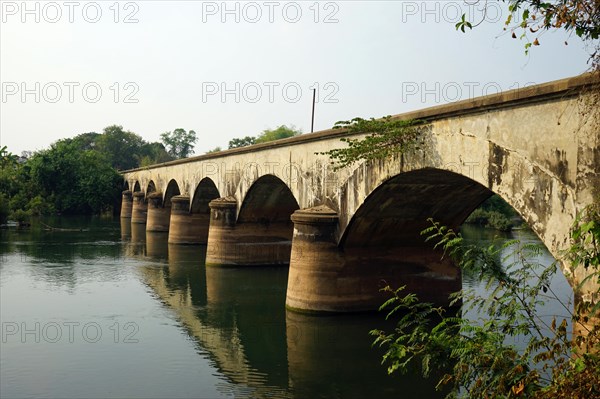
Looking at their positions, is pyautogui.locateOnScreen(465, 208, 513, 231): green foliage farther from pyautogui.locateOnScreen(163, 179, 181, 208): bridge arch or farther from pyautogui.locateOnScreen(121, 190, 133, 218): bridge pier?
pyautogui.locateOnScreen(121, 190, 133, 218): bridge pier

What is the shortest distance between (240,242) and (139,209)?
32300mm

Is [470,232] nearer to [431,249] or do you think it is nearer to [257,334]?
[431,249]

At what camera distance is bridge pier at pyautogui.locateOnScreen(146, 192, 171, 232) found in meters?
46.7

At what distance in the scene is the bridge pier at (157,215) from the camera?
153 feet

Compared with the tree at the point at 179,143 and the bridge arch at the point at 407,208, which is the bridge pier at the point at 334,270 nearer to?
the bridge arch at the point at 407,208

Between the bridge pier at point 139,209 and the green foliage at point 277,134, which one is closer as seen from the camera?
the bridge pier at point 139,209

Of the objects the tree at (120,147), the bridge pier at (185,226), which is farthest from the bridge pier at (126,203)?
the tree at (120,147)

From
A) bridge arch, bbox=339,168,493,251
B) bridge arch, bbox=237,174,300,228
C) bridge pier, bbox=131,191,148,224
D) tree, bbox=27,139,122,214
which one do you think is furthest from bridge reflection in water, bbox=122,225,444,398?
tree, bbox=27,139,122,214

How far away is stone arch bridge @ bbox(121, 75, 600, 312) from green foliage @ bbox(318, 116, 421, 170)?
30 cm

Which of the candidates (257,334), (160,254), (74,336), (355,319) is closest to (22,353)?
(74,336)

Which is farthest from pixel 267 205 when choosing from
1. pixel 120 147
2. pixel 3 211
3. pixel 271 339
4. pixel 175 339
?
pixel 120 147

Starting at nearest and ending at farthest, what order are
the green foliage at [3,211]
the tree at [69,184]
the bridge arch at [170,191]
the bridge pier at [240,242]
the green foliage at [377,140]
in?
the green foliage at [377,140]
the bridge pier at [240,242]
the bridge arch at [170,191]
the green foliage at [3,211]
the tree at [69,184]

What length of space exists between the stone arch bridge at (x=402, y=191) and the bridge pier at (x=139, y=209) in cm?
2372

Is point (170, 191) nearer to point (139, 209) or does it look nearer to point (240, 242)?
point (139, 209)
